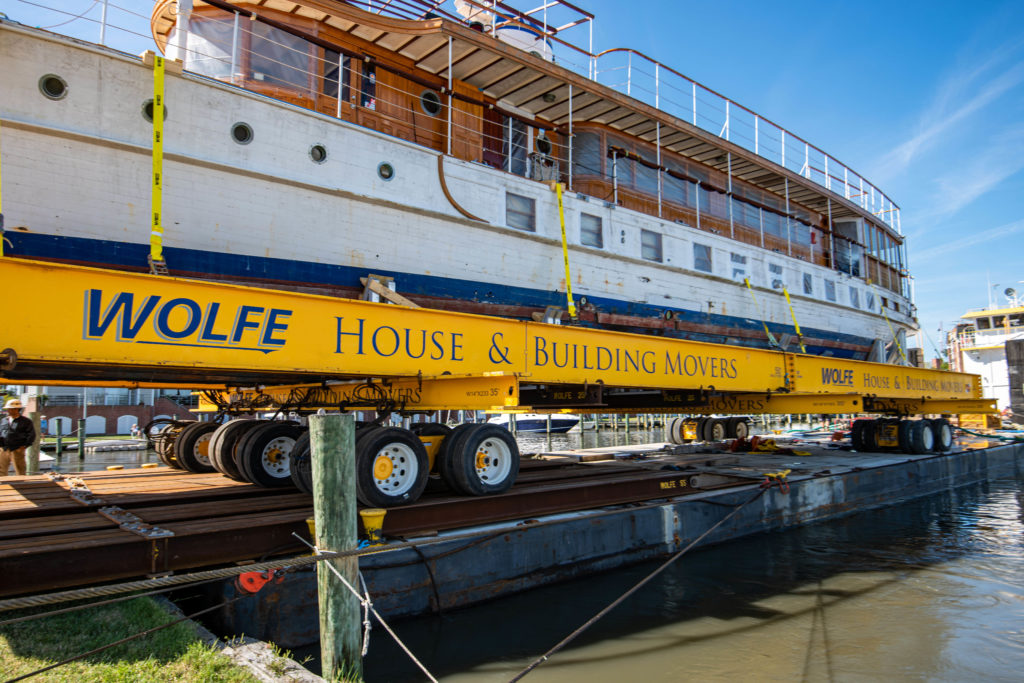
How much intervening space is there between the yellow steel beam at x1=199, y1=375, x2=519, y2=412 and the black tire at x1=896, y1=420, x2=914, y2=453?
11766mm

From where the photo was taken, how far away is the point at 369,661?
5031 millimetres

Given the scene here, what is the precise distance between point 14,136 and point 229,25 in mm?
3723

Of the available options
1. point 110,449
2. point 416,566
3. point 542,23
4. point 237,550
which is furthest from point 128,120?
point 110,449

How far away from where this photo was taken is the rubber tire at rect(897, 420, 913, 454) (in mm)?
14328

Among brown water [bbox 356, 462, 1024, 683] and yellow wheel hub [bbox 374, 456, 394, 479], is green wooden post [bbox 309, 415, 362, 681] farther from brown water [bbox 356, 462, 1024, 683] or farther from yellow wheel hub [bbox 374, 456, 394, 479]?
yellow wheel hub [bbox 374, 456, 394, 479]

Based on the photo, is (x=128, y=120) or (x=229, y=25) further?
(x=229, y=25)

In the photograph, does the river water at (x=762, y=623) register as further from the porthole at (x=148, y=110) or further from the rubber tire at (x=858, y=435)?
the rubber tire at (x=858, y=435)

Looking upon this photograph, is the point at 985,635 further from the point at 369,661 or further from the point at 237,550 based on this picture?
the point at 237,550

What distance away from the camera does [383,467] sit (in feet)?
19.1

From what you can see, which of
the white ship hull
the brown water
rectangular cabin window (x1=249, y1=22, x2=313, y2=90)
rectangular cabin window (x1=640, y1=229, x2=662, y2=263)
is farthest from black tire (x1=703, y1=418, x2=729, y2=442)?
rectangular cabin window (x1=249, y1=22, x2=313, y2=90)

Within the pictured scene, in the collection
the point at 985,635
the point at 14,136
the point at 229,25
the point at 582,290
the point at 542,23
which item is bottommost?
the point at 985,635

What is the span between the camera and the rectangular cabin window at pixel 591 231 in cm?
1189

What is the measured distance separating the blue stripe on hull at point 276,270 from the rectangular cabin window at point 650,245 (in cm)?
102

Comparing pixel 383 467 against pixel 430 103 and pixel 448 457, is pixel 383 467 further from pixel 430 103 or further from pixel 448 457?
pixel 430 103
